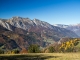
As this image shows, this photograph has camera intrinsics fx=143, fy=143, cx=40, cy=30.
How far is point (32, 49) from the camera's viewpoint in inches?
4456
